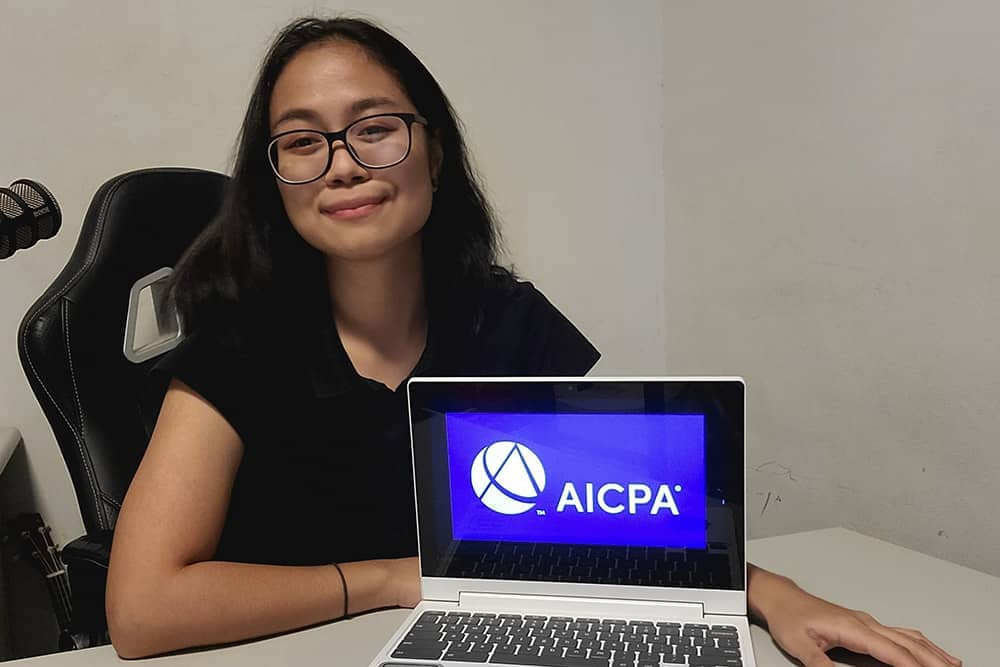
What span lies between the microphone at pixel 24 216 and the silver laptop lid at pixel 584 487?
17.0 inches

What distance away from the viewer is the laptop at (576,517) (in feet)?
2.35

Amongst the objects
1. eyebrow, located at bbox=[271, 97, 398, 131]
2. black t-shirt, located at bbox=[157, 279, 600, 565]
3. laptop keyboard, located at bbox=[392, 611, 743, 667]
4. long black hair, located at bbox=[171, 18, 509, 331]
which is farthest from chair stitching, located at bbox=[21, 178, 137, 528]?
laptop keyboard, located at bbox=[392, 611, 743, 667]

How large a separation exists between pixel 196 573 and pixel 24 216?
0.40 meters

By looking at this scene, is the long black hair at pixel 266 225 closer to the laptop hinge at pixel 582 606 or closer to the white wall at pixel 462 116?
the laptop hinge at pixel 582 606

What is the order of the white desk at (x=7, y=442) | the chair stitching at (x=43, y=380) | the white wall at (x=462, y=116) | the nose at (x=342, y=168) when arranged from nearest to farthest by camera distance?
the nose at (x=342, y=168) < the chair stitching at (x=43, y=380) < the white desk at (x=7, y=442) < the white wall at (x=462, y=116)

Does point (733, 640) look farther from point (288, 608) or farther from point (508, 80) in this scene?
point (508, 80)

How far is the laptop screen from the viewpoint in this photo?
0.73 metres

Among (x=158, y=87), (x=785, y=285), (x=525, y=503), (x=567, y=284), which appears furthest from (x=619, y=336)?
(x=525, y=503)

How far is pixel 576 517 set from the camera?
759 millimetres

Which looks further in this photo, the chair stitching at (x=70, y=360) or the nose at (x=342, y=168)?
the chair stitching at (x=70, y=360)

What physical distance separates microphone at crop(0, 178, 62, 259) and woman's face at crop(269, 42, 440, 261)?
0.83ft

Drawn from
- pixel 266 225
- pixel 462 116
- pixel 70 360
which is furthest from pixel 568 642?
pixel 462 116

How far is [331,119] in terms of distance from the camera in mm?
965

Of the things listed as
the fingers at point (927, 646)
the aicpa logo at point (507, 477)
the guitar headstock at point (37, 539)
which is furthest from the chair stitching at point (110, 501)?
the fingers at point (927, 646)
